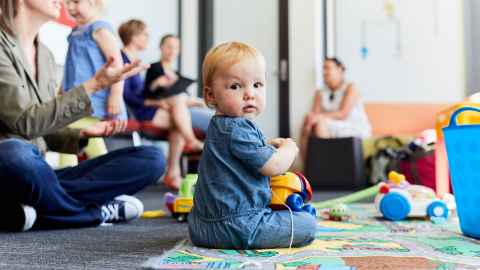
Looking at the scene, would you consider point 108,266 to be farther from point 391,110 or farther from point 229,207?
point 391,110

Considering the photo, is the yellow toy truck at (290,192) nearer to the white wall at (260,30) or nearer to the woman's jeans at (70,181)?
the woman's jeans at (70,181)

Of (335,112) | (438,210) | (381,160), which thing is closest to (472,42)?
(335,112)

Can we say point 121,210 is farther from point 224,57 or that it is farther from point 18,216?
point 224,57

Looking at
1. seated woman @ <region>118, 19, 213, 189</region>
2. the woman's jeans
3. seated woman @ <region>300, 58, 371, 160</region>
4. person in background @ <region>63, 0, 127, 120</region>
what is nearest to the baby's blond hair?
the woman's jeans

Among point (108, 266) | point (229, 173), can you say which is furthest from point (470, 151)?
point (108, 266)

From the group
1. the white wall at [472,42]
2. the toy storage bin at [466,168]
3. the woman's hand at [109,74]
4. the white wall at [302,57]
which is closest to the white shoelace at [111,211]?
the woman's hand at [109,74]

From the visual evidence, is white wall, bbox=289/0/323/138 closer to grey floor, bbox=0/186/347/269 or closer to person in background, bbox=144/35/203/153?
person in background, bbox=144/35/203/153

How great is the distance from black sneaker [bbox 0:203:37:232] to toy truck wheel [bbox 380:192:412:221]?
963 millimetres

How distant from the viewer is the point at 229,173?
→ 3.36 feet

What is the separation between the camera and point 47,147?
60.0 inches

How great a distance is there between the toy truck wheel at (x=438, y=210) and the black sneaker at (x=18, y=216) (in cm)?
106

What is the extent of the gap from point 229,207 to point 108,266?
0.25m

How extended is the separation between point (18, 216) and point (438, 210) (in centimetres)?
111

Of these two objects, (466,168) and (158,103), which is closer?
(466,168)
